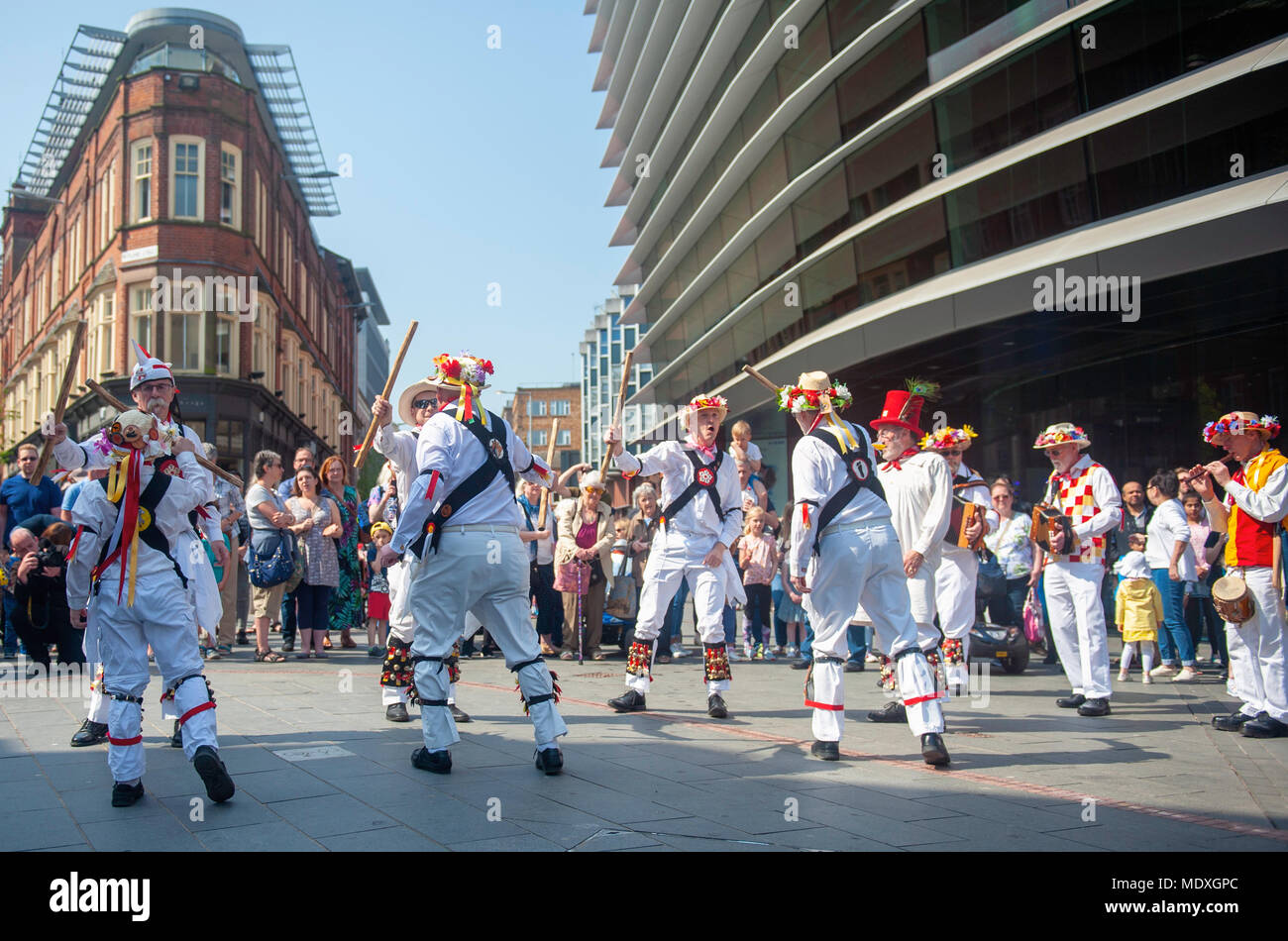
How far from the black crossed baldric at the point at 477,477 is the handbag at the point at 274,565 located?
5.56m

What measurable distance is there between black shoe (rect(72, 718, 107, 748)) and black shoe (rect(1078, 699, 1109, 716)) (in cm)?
679

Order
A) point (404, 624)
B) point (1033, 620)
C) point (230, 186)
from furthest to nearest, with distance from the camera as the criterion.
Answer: point (230, 186)
point (1033, 620)
point (404, 624)

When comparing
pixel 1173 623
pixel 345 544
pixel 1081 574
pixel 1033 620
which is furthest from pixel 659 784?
pixel 1033 620

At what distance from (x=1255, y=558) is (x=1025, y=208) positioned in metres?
11.4

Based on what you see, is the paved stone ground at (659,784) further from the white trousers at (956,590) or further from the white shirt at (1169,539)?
the white shirt at (1169,539)

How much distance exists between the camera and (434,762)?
17.4 feet

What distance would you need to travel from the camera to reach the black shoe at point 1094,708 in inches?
300

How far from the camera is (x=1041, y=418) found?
743 inches

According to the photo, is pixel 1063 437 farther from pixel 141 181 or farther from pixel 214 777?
pixel 141 181

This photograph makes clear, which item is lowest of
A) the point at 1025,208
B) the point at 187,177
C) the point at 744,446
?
the point at 744,446

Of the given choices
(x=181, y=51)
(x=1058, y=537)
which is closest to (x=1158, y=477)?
(x=1058, y=537)

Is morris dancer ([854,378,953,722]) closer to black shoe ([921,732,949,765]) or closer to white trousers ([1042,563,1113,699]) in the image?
white trousers ([1042,563,1113,699])

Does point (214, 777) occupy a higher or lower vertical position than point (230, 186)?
lower

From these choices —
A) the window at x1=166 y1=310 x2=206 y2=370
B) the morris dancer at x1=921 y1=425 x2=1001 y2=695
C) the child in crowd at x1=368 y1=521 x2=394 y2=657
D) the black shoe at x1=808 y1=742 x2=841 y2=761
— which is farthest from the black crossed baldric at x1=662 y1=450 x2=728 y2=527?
the window at x1=166 y1=310 x2=206 y2=370
